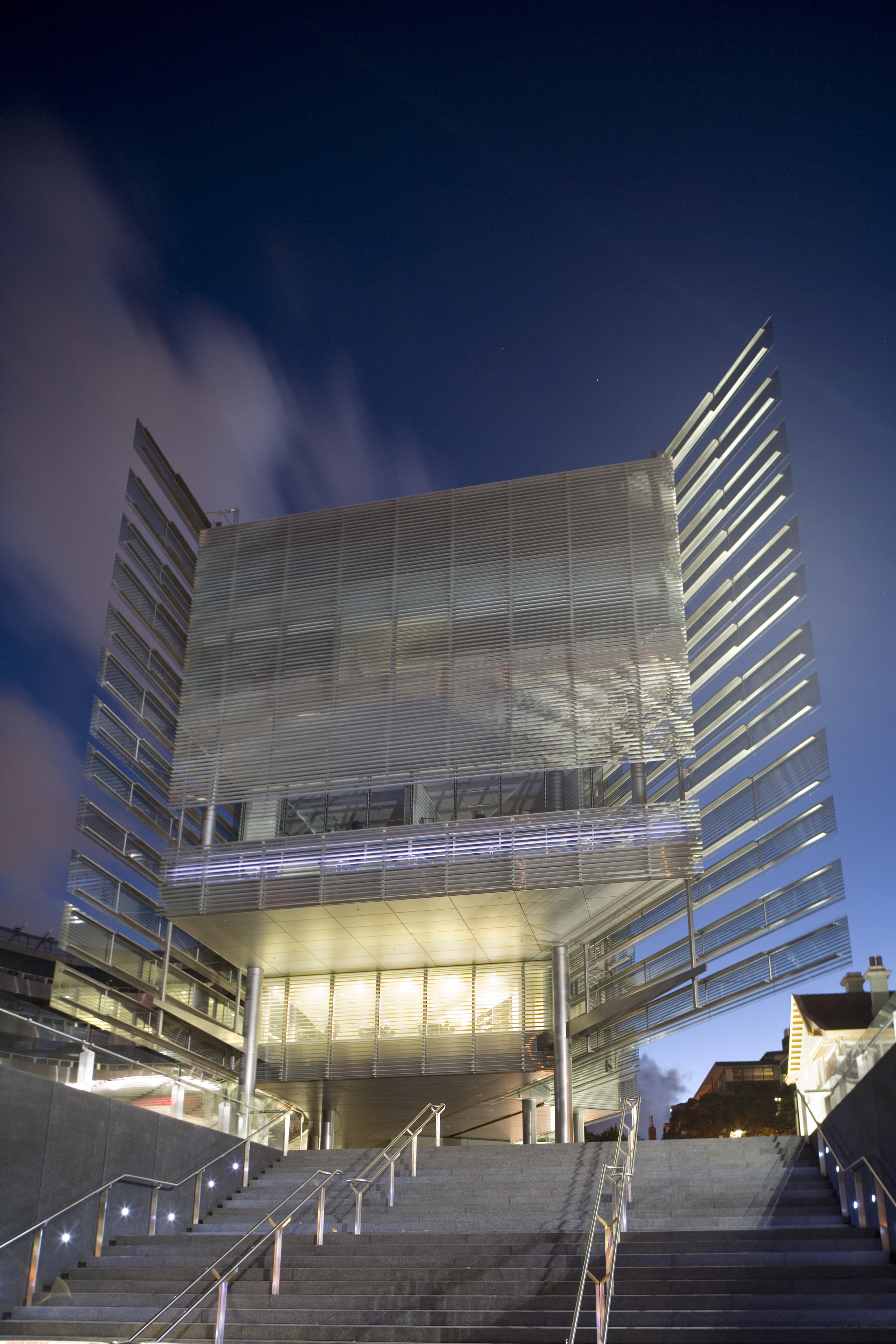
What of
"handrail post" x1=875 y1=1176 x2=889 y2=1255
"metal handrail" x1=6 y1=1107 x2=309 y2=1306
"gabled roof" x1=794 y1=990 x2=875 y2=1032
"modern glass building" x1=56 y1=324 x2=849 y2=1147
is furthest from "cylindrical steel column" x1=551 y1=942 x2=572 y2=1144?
"handrail post" x1=875 y1=1176 x2=889 y2=1255

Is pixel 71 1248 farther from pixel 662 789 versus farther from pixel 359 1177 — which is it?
pixel 662 789

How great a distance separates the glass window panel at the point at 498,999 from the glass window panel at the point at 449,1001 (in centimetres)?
20

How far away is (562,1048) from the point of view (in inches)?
891

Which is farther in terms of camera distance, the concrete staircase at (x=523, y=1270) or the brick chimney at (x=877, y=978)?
the brick chimney at (x=877, y=978)

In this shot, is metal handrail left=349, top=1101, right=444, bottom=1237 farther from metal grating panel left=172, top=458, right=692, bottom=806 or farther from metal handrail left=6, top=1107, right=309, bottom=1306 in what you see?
metal grating panel left=172, top=458, right=692, bottom=806

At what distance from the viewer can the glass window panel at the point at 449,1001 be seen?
978 inches

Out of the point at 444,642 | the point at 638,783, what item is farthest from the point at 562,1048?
the point at 444,642

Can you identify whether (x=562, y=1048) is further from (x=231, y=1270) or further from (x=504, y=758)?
(x=231, y=1270)

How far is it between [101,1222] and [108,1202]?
0.22m

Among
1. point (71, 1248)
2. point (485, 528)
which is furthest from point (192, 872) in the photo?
point (71, 1248)

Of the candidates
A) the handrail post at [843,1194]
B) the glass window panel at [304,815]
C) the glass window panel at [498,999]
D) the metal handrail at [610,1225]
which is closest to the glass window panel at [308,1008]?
the glass window panel at [304,815]

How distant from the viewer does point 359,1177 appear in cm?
1322

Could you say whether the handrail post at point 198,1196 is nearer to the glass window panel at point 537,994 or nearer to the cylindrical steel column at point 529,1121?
the glass window panel at point 537,994

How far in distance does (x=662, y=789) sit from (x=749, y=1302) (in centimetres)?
1620
